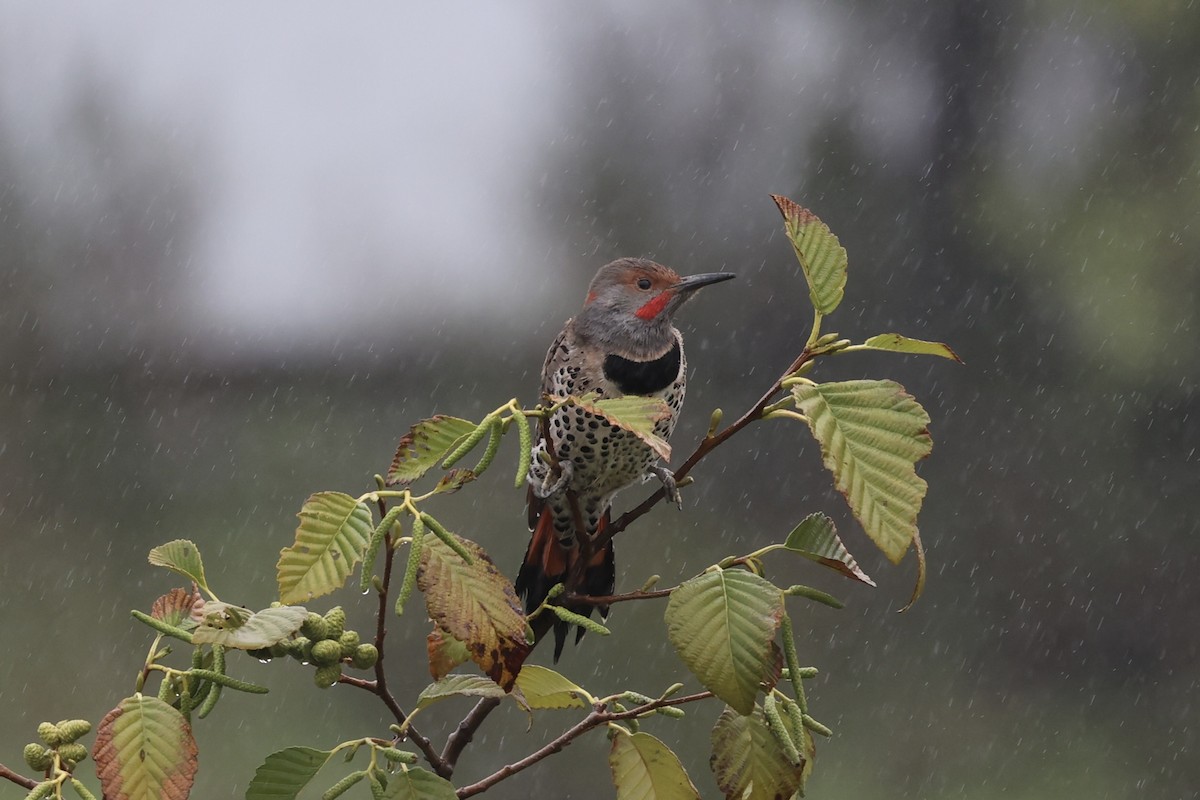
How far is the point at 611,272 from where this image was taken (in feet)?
5.98

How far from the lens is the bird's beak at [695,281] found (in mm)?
1550

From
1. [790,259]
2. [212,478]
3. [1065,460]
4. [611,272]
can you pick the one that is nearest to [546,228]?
[790,259]

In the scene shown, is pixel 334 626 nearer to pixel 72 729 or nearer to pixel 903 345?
pixel 72 729

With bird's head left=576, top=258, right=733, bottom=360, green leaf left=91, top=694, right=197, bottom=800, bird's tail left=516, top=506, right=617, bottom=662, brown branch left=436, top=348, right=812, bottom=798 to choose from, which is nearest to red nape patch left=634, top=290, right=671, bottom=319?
bird's head left=576, top=258, right=733, bottom=360

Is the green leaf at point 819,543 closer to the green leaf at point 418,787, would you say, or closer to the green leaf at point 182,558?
the green leaf at point 418,787

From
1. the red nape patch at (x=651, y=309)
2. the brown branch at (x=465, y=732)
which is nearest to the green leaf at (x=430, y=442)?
the brown branch at (x=465, y=732)

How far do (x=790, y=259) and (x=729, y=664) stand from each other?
4.87 meters

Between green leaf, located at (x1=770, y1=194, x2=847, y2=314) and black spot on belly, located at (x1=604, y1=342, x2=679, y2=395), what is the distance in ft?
2.85

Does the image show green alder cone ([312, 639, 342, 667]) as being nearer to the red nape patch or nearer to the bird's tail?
the bird's tail

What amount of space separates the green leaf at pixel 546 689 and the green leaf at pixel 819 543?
0.19m

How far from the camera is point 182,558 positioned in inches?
31.1

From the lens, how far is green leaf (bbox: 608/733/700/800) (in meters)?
0.86

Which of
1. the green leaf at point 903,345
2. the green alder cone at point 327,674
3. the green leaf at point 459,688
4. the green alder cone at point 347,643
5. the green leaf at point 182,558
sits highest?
the green leaf at point 903,345

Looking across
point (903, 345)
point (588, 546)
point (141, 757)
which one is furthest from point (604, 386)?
point (141, 757)
